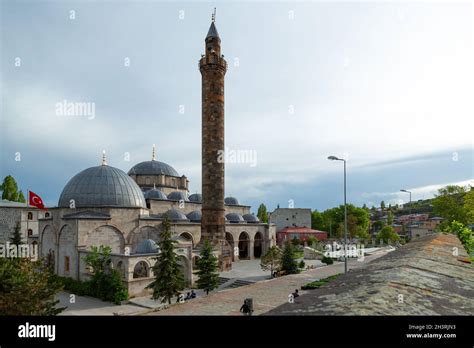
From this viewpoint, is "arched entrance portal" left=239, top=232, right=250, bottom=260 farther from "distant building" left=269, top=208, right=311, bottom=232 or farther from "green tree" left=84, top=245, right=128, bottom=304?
"distant building" left=269, top=208, right=311, bottom=232

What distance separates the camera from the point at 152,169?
49156 millimetres

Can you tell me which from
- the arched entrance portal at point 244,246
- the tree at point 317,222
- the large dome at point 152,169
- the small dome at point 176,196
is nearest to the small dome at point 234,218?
the arched entrance portal at point 244,246

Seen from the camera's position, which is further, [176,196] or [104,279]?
[176,196]

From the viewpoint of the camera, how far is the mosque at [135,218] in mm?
26578

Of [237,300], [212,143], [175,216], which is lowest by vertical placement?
[237,300]

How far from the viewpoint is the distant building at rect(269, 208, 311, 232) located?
77.3 metres

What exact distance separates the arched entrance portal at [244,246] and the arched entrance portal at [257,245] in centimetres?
143

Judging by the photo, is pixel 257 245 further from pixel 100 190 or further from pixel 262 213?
pixel 262 213

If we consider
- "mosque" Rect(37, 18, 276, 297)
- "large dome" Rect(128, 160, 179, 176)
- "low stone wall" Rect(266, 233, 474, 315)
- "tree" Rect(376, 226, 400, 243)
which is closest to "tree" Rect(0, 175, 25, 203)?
"large dome" Rect(128, 160, 179, 176)

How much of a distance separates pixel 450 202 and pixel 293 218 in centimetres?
3581

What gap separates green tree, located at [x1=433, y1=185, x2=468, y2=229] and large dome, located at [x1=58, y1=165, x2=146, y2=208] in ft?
139

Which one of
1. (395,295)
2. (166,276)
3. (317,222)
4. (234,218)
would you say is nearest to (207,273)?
(166,276)

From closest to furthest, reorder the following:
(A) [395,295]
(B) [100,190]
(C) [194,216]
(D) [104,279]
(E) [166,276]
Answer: (A) [395,295] → (E) [166,276] → (D) [104,279] → (B) [100,190] → (C) [194,216]

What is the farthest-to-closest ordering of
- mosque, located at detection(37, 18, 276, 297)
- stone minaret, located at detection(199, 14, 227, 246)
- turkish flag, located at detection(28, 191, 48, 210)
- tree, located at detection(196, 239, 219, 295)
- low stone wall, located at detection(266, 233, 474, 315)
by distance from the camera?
stone minaret, located at detection(199, 14, 227, 246) < turkish flag, located at detection(28, 191, 48, 210) < mosque, located at detection(37, 18, 276, 297) < tree, located at detection(196, 239, 219, 295) < low stone wall, located at detection(266, 233, 474, 315)
